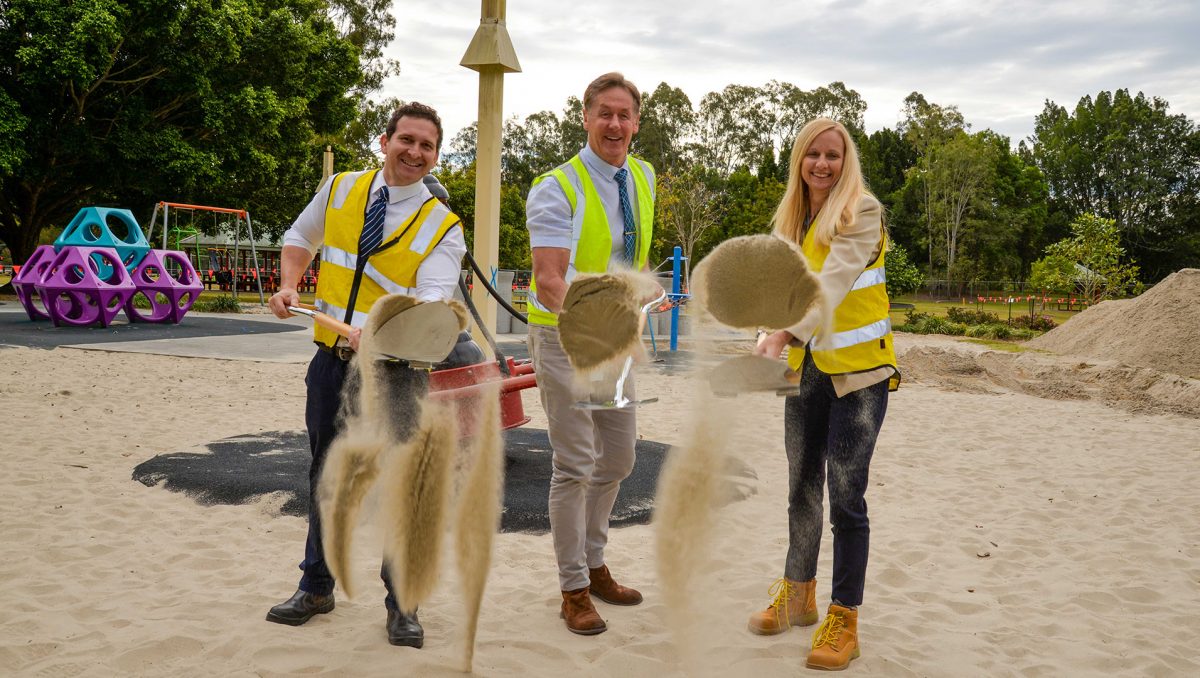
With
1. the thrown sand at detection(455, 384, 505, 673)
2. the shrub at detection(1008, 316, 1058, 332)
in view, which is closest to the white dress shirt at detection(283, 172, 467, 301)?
the thrown sand at detection(455, 384, 505, 673)

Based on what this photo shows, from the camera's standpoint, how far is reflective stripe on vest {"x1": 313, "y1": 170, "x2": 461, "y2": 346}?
250cm

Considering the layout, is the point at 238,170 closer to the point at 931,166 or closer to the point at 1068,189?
the point at 931,166

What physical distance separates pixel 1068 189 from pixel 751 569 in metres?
57.1

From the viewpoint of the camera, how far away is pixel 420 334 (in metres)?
1.97

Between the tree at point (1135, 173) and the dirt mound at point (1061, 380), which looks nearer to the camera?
the dirt mound at point (1061, 380)

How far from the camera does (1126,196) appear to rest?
1914 inches

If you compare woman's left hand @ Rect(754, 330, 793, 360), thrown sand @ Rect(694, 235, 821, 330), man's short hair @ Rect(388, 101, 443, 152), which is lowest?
woman's left hand @ Rect(754, 330, 793, 360)

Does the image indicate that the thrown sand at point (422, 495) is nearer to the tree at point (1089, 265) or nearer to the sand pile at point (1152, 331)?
the sand pile at point (1152, 331)

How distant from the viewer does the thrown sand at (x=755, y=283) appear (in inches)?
71.1

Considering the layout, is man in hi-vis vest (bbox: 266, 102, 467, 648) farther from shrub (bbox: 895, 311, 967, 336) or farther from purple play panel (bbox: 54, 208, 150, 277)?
shrub (bbox: 895, 311, 967, 336)

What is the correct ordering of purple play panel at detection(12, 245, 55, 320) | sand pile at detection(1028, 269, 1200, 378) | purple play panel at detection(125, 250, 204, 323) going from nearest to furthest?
1. sand pile at detection(1028, 269, 1200, 378)
2. purple play panel at detection(12, 245, 55, 320)
3. purple play panel at detection(125, 250, 204, 323)

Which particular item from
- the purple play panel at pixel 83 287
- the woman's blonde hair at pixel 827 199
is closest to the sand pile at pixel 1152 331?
the woman's blonde hair at pixel 827 199

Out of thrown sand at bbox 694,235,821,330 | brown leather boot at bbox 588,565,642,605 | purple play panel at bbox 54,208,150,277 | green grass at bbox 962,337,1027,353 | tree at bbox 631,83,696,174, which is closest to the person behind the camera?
thrown sand at bbox 694,235,821,330

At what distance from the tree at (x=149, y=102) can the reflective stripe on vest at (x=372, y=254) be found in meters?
17.8
